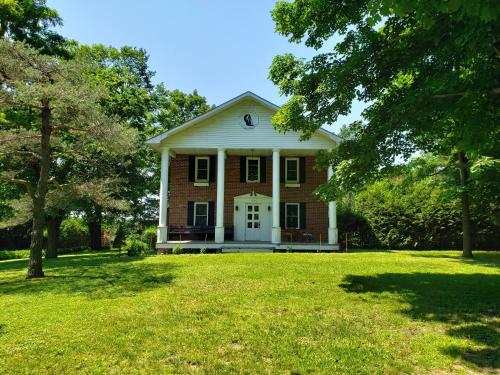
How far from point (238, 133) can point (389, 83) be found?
1190cm

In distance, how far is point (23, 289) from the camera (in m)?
9.62

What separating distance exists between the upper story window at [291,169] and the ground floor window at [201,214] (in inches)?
201

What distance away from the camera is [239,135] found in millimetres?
20250

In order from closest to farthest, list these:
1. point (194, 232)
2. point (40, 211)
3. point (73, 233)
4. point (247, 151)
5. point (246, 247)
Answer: point (40, 211)
point (246, 247)
point (194, 232)
point (247, 151)
point (73, 233)

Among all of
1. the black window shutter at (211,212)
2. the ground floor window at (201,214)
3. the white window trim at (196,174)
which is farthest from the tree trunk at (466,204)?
the ground floor window at (201,214)

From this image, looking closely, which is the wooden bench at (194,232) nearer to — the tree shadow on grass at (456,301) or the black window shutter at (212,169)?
the black window shutter at (212,169)

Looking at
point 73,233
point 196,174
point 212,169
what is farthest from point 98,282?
point 73,233

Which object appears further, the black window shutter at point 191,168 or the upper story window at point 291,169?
the black window shutter at point 191,168

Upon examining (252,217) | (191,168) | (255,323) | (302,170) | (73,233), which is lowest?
(255,323)

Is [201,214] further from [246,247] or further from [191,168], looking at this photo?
[246,247]

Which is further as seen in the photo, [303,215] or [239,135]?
[303,215]

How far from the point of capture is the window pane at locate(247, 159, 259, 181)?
22609 mm

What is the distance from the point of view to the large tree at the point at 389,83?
20.3 ft

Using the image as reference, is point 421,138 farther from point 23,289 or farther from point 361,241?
point 361,241
